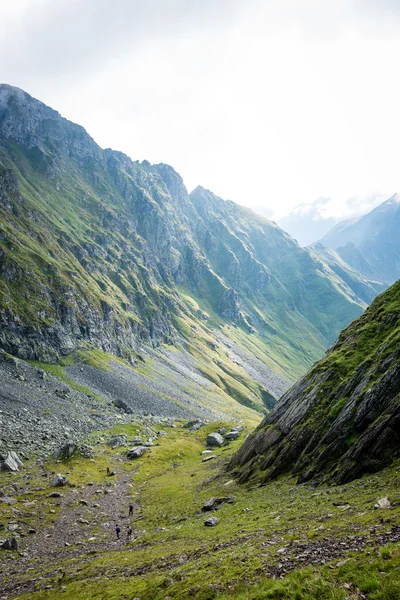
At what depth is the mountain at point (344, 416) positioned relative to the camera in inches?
1292

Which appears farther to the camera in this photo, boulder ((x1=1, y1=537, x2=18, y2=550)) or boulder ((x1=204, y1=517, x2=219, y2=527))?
boulder ((x1=1, y1=537, x2=18, y2=550))

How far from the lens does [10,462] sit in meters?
59.7

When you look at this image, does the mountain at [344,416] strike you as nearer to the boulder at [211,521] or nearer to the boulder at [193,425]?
the boulder at [211,521]

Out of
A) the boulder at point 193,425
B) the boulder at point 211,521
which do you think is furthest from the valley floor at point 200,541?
the boulder at point 193,425

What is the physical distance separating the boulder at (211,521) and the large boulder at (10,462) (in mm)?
41906

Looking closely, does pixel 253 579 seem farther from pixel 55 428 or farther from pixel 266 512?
pixel 55 428

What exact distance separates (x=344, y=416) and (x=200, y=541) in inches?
813

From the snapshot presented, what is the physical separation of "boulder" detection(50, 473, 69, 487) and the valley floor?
1249mm

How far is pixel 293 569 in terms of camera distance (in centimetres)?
1767

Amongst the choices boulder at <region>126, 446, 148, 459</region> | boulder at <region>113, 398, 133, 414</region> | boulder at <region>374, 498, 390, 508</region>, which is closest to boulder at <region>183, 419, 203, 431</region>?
boulder at <region>113, 398, 133, 414</region>

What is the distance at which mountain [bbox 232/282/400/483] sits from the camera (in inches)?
1292

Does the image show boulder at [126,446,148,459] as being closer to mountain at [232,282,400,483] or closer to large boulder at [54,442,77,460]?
large boulder at [54,442,77,460]

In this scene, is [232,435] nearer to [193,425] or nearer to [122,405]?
[193,425]

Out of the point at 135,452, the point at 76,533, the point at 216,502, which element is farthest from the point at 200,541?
the point at 135,452
